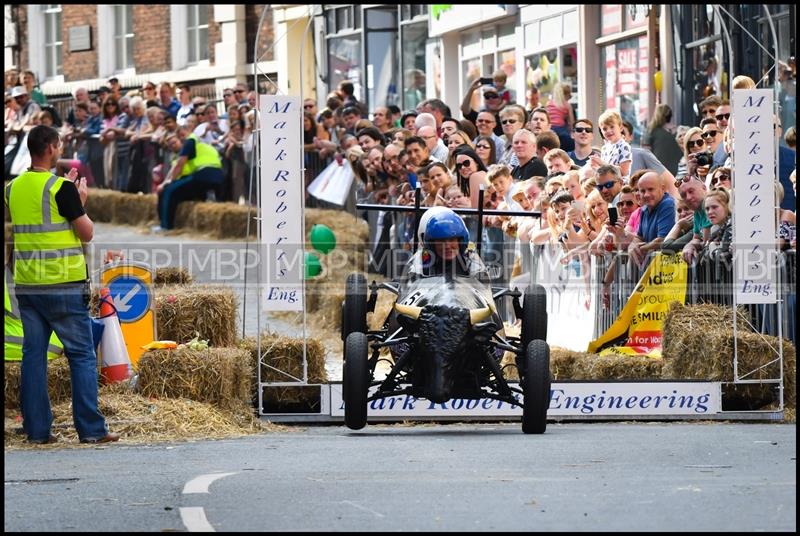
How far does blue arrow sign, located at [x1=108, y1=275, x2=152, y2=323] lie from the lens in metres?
17.0

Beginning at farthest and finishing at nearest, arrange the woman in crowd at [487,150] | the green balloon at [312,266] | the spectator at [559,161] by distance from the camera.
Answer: the green balloon at [312,266] → the woman in crowd at [487,150] → the spectator at [559,161]

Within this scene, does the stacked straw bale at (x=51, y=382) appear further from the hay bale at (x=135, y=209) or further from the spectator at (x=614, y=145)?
the hay bale at (x=135, y=209)

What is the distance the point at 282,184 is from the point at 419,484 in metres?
6.31

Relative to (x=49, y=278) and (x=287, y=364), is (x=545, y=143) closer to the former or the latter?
(x=287, y=364)

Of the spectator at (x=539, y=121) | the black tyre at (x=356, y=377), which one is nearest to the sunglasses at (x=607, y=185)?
the spectator at (x=539, y=121)

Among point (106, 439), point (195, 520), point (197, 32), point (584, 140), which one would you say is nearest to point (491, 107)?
point (584, 140)

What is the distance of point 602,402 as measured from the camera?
53.0 feet

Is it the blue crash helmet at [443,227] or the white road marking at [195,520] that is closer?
the white road marking at [195,520]

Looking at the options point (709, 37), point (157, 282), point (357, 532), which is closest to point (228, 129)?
point (709, 37)

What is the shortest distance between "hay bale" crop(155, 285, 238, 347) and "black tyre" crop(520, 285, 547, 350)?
3646mm

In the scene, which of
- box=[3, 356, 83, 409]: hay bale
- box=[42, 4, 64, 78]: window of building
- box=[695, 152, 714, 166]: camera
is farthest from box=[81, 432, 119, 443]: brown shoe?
box=[42, 4, 64, 78]: window of building

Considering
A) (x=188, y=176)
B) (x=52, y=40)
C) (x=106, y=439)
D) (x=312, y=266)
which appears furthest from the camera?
(x=52, y=40)

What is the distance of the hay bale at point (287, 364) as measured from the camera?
17.0 m

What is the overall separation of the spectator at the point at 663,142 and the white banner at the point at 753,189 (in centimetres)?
230
